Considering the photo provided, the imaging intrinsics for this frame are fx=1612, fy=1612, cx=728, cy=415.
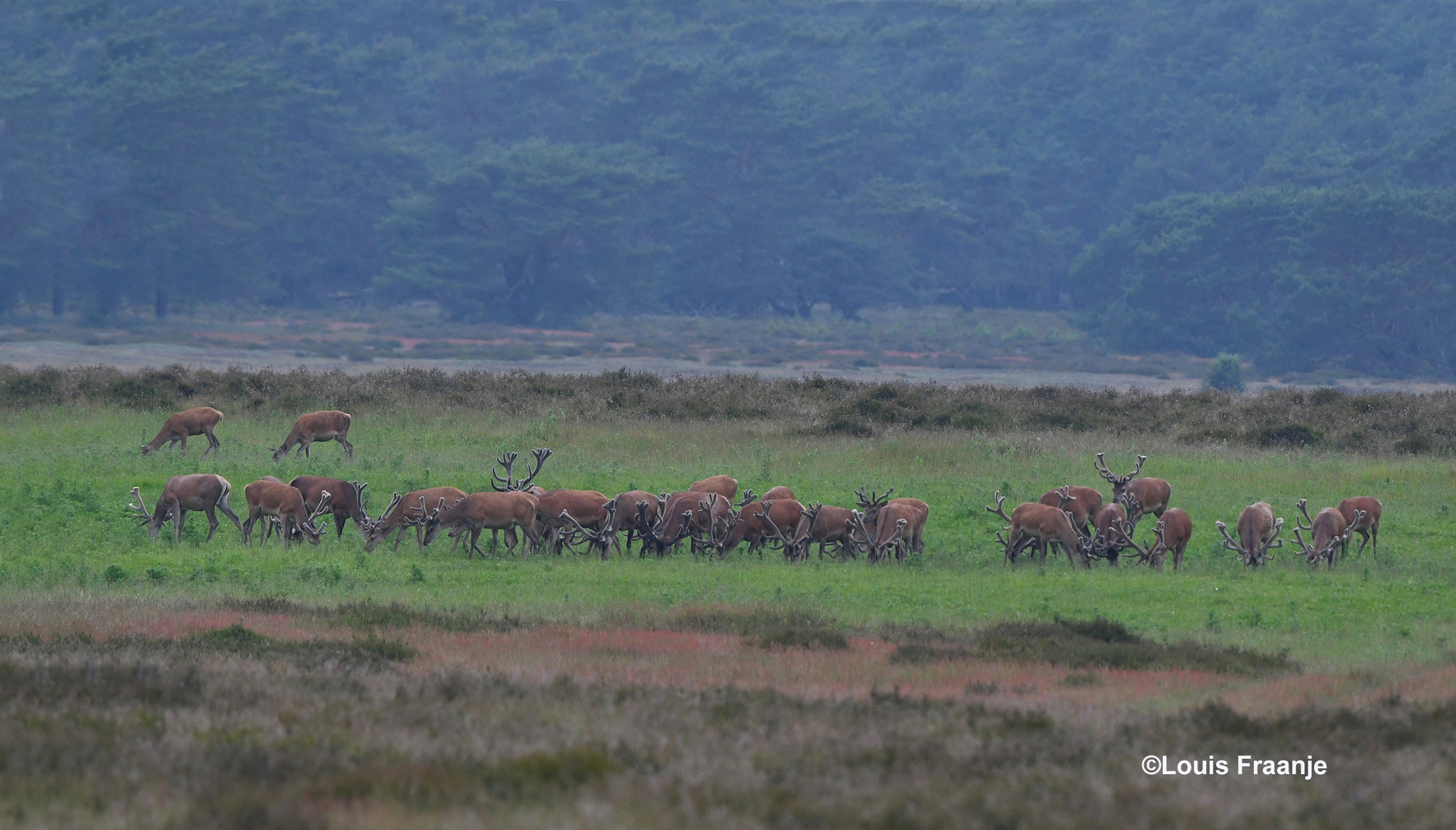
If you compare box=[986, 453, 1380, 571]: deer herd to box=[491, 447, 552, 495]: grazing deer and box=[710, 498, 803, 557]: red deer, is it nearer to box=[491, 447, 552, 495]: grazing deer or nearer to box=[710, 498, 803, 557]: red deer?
box=[710, 498, 803, 557]: red deer

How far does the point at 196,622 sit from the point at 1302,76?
10644 cm

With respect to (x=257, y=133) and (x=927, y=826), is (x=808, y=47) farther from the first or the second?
(x=927, y=826)

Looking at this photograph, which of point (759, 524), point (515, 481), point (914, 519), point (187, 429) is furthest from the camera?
point (187, 429)

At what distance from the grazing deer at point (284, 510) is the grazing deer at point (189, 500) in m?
0.29

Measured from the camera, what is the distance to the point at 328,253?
101 m

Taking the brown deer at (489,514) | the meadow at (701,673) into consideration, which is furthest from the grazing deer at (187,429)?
the brown deer at (489,514)

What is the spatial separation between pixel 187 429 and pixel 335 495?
7.42 m

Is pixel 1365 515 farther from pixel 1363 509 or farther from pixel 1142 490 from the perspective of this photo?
pixel 1142 490

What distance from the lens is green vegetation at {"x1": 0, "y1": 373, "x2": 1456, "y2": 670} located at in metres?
16.7

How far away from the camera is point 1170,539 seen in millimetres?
19938

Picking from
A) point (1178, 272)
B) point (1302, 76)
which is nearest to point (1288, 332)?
point (1178, 272)

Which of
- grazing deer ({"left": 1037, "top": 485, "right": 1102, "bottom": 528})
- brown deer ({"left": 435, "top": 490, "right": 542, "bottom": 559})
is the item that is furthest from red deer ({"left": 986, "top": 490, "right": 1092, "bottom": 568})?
brown deer ({"left": 435, "top": 490, "right": 542, "bottom": 559})

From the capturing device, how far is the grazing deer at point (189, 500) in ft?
69.8

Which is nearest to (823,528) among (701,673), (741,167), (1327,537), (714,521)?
(714,521)
